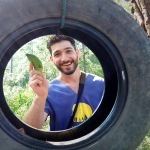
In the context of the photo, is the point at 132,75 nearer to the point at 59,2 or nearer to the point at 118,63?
the point at 118,63

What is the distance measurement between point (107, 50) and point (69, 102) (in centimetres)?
84

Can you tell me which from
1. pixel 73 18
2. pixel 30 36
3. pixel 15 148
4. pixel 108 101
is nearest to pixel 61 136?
pixel 108 101

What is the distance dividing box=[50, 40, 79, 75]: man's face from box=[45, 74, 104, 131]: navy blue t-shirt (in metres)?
0.12

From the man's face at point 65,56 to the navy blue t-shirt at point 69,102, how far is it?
118 millimetres

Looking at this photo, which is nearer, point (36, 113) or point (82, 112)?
point (36, 113)

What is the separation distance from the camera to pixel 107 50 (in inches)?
41.0

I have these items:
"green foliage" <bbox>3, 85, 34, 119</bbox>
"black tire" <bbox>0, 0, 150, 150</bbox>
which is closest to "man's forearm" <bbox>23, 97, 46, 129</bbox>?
"black tire" <bbox>0, 0, 150, 150</bbox>

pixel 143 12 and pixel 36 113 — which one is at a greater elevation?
pixel 143 12

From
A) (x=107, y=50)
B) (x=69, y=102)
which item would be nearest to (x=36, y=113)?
(x=69, y=102)

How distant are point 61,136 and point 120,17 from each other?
0.67 m

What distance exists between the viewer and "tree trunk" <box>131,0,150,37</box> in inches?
69.5

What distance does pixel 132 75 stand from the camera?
3.40ft

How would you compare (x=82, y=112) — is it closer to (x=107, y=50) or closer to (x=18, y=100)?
(x=107, y=50)

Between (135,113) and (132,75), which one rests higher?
(132,75)
